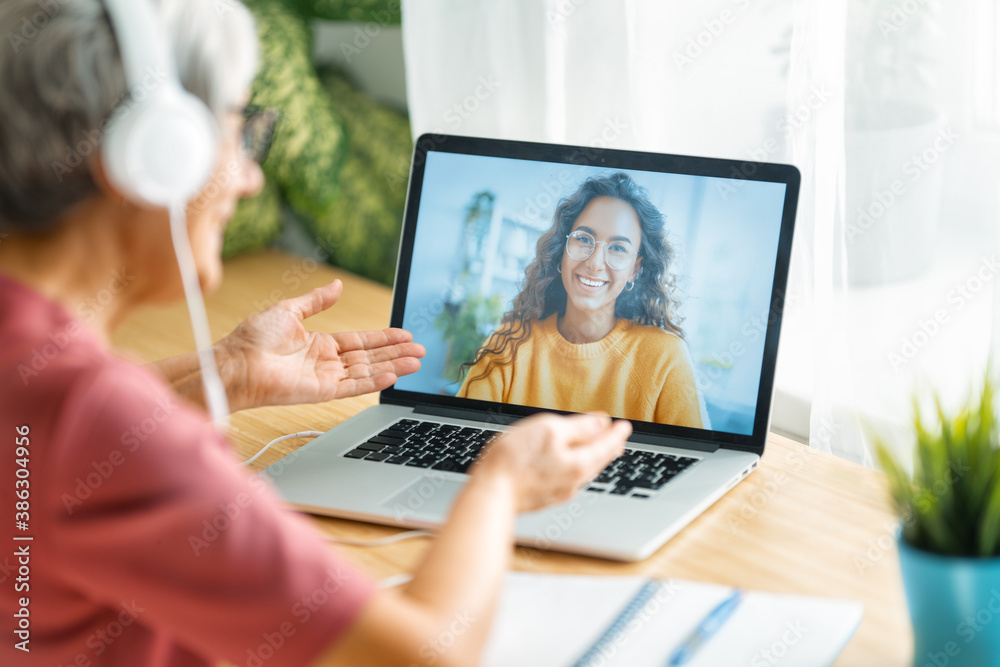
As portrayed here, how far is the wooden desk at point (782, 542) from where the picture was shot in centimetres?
74

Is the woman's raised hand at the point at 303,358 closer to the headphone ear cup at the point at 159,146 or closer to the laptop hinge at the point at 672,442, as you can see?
the laptop hinge at the point at 672,442

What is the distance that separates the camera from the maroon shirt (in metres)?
0.50

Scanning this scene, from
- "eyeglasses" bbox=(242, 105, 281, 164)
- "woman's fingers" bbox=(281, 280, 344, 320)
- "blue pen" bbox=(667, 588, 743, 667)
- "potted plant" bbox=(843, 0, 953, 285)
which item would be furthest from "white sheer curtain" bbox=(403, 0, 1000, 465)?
"eyeglasses" bbox=(242, 105, 281, 164)

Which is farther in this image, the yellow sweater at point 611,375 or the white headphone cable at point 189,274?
the yellow sweater at point 611,375

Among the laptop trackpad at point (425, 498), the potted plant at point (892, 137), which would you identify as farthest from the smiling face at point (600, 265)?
the potted plant at point (892, 137)

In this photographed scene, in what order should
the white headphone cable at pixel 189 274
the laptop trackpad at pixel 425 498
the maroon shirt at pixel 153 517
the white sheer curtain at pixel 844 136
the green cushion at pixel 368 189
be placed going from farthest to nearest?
the green cushion at pixel 368 189 < the white sheer curtain at pixel 844 136 < the laptop trackpad at pixel 425 498 < the white headphone cable at pixel 189 274 < the maroon shirt at pixel 153 517

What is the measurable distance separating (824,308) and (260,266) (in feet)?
3.52

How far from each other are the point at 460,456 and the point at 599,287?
0.78ft

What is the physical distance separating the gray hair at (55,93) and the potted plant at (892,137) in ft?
2.76

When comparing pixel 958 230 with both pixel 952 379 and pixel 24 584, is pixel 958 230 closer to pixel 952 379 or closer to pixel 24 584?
pixel 952 379

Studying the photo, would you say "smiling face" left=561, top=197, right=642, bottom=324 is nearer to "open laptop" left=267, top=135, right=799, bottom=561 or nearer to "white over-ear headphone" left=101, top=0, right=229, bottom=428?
"open laptop" left=267, top=135, right=799, bottom=561

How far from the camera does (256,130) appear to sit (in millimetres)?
714

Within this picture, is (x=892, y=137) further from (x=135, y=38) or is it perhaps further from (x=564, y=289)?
(x=135, y=38)

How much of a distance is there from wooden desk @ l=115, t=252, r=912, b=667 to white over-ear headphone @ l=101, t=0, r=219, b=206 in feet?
1.31
